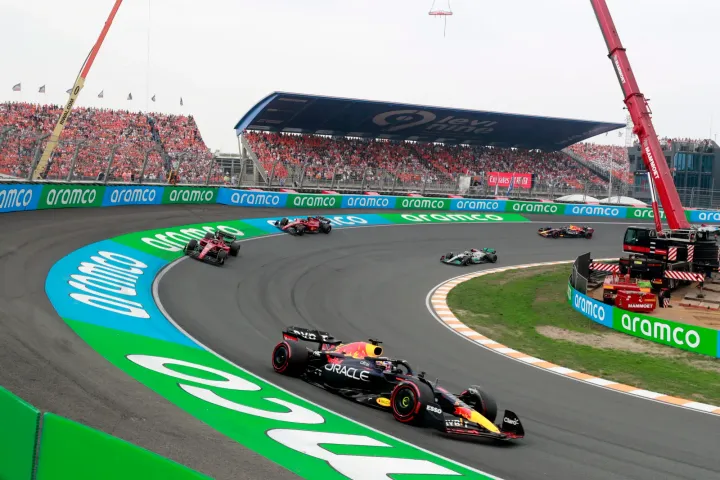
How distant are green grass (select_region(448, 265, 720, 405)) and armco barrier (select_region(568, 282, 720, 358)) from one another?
0.25 m

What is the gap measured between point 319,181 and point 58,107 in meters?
15.8

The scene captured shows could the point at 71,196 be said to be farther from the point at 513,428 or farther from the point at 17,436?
the point at 17,436

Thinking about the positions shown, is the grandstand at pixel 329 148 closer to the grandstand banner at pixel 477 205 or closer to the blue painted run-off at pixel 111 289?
the grandstand banner at pixel 477 205

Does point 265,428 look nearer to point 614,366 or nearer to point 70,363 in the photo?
point 70,363

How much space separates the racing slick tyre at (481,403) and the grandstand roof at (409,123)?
127 feet

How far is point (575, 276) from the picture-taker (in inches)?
919

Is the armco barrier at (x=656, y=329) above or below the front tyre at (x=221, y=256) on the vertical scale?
below

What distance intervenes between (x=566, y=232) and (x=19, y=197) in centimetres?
2736

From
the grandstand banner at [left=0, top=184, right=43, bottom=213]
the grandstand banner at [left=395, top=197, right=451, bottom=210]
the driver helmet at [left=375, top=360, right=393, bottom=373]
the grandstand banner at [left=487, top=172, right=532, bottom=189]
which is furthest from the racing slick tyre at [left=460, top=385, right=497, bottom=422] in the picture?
the grandstand banner at [left=487, top=172, right=532, bottom=189]

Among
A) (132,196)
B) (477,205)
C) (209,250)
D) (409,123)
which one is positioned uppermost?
(409,123)

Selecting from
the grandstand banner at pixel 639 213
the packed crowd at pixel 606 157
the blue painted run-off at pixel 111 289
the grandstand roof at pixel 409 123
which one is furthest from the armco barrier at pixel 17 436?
the packed crowd at pixel 606 157

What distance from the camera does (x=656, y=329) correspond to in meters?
18.8

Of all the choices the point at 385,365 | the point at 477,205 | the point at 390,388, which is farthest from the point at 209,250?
the point at 477,205

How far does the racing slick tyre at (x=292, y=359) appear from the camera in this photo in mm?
12172
